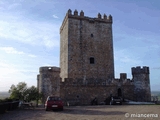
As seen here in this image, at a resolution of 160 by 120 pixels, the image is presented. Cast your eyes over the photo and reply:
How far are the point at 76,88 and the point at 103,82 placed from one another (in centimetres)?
308

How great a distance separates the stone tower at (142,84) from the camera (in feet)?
70.0

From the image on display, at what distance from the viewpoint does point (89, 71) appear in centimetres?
2273

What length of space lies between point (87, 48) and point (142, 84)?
7.51 m

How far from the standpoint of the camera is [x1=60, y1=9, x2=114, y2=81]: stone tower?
882 inches

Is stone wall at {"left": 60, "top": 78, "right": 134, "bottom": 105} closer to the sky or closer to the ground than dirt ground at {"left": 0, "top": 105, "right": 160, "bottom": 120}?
closer to the sky

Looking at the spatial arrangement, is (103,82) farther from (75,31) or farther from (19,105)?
(19,105)

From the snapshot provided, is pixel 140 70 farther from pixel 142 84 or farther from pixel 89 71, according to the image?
pixel 89 71

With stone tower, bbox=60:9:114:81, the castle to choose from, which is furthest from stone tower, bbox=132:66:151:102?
stone tower, bbox=60:9:114:81

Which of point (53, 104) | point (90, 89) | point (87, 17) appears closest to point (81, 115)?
point (53, 104)

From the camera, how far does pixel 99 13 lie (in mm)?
25031

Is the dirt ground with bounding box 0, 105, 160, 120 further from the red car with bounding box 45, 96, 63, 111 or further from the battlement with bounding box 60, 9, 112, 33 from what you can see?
the battlement with bounding box 60, 9, 112, 33

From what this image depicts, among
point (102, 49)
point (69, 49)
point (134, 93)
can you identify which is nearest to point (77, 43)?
point (69, 49)

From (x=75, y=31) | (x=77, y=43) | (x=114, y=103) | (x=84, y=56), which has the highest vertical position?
(x=75, y=31)

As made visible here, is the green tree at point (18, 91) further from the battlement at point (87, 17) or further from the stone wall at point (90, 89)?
the battlement at point (87, 17)
